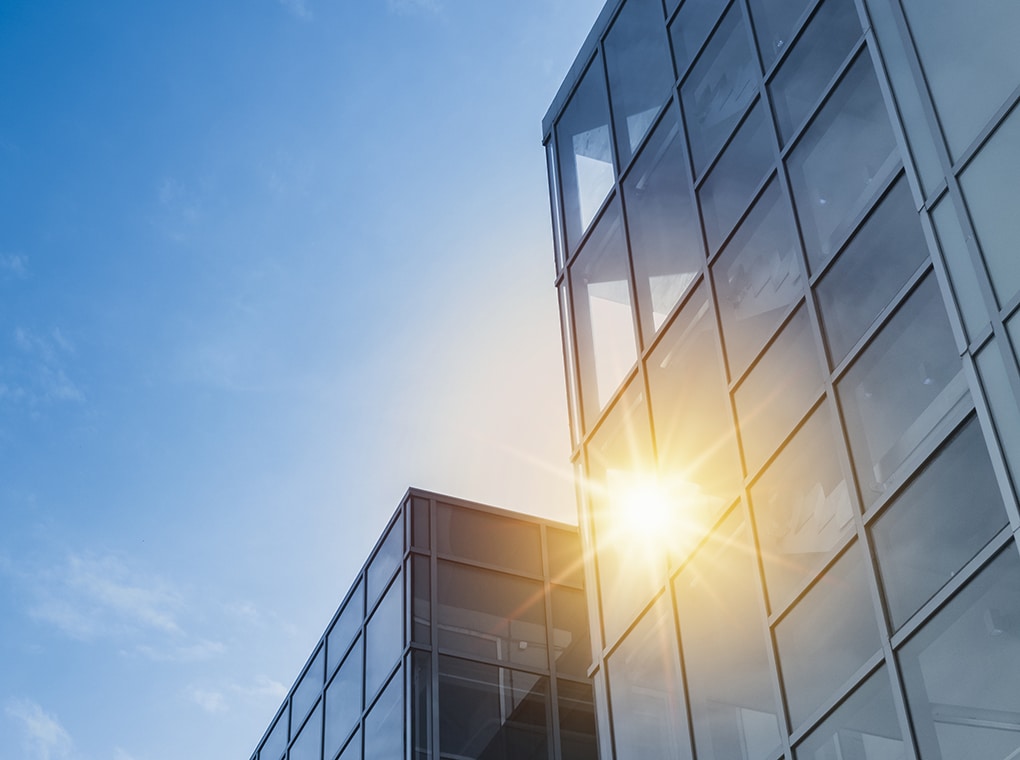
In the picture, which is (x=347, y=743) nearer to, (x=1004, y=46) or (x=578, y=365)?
(x=578, y=365)

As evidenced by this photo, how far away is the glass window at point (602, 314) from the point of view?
16.4 metres

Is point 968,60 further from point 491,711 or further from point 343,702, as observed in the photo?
point 343,702

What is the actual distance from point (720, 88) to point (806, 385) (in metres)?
4.58

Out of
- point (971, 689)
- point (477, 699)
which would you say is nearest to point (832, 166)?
point (971, 689)

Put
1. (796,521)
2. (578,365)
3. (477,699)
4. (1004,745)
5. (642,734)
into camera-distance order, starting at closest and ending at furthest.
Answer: (1004,745) → (796,521) → (642,734) → (578,365) → (477,699)

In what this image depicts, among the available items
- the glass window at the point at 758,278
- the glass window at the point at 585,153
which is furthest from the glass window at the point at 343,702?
the glass window at the point at 758,278

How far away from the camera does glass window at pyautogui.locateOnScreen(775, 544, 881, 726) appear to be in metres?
10.5

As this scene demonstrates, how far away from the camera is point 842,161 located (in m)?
12.3

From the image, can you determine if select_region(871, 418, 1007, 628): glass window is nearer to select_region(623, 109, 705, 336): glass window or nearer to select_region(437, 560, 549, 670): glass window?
select_region(623, 109, 705, 336): glass window

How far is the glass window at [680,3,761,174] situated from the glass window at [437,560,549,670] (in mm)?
9425

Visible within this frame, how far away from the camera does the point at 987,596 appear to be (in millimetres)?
9203

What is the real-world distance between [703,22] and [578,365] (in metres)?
4.76

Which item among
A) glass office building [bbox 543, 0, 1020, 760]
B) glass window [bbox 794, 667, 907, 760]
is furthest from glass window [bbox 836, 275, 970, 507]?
glass window [bbox 794, 667, 907, 760]

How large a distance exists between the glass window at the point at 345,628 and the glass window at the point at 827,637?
1348 cm
